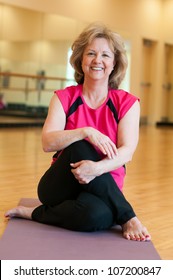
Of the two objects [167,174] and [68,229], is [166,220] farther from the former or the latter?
[167,174]

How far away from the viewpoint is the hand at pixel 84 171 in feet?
8.16

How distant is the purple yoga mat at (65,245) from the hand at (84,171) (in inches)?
11.5

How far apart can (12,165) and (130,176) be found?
1.16 meters

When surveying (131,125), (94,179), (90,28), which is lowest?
(94,179)

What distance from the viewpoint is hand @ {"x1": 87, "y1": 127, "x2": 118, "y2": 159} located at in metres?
2.57

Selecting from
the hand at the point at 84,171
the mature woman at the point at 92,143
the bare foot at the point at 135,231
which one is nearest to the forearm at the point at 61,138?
the mature woman at the point at 92,143

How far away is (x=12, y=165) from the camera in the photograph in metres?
5.06

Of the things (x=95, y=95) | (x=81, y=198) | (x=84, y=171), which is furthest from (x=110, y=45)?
(x=81, y=198)

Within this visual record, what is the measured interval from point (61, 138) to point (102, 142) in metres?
0.22

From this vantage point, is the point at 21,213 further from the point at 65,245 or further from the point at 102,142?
the point at 102,142

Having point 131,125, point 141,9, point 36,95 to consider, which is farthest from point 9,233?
point 141,9

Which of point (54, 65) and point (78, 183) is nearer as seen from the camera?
point (78, 183)

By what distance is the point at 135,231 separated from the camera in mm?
2576
